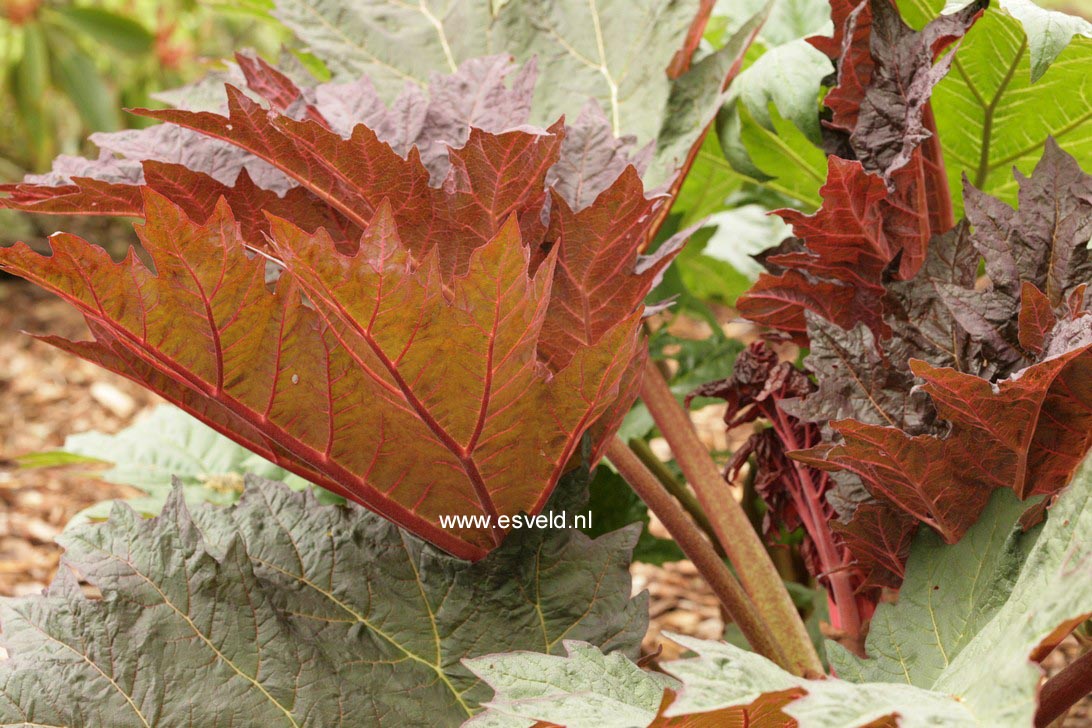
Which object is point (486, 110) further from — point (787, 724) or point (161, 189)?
point (787, 724)

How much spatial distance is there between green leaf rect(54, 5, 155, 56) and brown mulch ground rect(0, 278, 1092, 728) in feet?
2.34

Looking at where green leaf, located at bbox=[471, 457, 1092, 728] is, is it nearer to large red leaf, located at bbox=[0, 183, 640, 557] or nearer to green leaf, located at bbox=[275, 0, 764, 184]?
large red leaf, located at bbox=[0, 183, 640, 557]

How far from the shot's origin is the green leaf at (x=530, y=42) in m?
0.96

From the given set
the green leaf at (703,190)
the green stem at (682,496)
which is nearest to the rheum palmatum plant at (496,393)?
the green stem at (682,496)

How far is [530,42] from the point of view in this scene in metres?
1.00

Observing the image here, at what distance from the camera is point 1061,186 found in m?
0.68

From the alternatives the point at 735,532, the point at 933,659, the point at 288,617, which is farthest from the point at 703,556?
the point at 288,617

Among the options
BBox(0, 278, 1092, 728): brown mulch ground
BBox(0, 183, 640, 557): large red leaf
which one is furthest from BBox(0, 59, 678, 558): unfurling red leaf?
BBox(0, 278, 1092, 728): brown mulch ground

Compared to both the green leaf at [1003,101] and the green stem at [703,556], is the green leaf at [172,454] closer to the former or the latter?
the green stem at [703,556]

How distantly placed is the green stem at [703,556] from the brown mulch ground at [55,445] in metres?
0.54

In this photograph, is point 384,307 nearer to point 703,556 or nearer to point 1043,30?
point 703,556

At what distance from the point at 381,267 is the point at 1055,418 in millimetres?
425

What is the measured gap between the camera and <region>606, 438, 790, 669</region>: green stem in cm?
78

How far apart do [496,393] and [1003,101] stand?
0.57m
